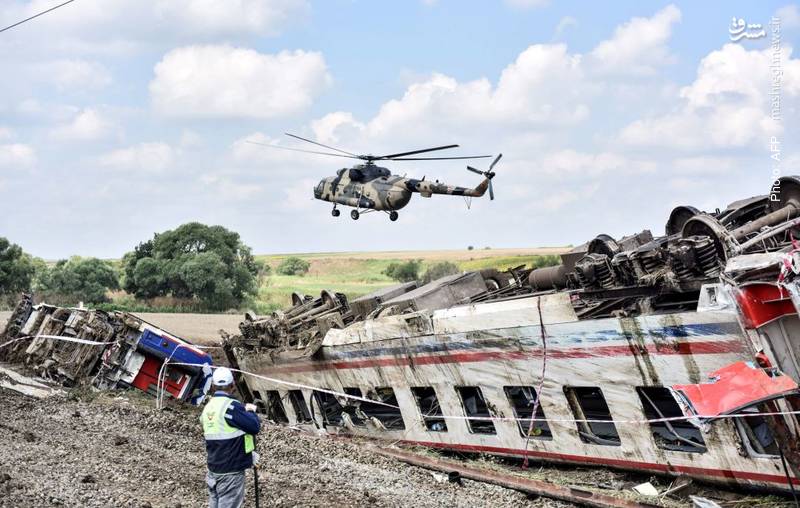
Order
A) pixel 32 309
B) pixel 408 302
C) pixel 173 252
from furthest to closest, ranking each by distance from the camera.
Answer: pixel 173 252 → pixel 32 309 → pixel 408 302

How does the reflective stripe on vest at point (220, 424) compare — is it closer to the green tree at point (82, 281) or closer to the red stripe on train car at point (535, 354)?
the red stripe on train car at point (535, 354)

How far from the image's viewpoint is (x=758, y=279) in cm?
1044

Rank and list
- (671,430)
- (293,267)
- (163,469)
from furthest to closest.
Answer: (293,267) < (163,469) < (671,430)

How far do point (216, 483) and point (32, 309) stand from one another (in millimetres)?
16281

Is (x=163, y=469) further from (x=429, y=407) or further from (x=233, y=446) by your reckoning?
(x=429, y=407)

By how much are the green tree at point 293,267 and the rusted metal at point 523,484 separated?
276 feet

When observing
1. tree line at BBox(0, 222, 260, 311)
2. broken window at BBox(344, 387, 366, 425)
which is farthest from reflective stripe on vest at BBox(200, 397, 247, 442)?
tree line at BBox(0, 222, 260, 311)

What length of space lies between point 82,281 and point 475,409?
45400 mm

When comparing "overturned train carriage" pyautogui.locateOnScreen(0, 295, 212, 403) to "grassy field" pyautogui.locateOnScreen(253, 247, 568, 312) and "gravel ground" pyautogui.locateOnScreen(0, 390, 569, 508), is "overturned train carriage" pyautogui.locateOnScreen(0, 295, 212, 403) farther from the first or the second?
"grassy field" pyautogui.locateOnScreen(253, 247, 568, 312)

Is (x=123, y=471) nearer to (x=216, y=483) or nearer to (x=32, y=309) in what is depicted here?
(x=216, y=483)

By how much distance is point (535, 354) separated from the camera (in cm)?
1316

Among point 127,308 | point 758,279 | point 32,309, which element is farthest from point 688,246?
point 127,308

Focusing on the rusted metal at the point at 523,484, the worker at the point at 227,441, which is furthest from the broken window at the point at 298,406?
the worker at the point at 227,441

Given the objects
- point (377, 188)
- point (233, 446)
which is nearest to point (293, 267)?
point (377, 188)
